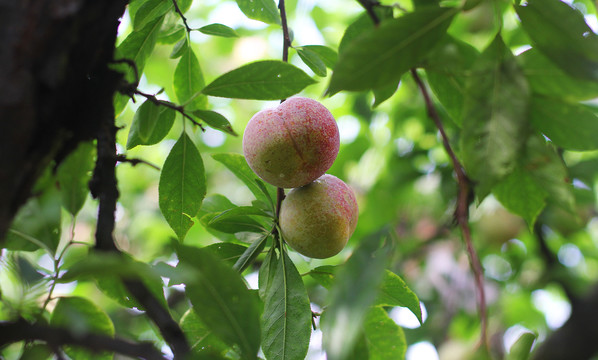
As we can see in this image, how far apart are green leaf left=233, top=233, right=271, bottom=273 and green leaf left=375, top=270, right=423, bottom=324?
32 centimetres

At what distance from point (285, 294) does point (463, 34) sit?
10.2ft

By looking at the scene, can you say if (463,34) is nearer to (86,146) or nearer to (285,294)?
(285,294)

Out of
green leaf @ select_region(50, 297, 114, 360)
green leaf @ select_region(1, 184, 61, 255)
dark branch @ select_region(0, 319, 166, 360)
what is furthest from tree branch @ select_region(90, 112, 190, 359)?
green leaf @ select_region(50, 297, 114, 360)

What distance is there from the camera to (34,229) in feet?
3.59

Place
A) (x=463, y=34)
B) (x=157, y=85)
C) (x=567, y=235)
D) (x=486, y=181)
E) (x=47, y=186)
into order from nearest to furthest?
1. (x=486, y=181)
2. (x=47, y=186)
3. (x=567, y=235)
4. (x=463, y=34)
5. (x=157, y=85)

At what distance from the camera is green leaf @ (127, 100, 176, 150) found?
104cm

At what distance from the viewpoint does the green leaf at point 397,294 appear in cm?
123

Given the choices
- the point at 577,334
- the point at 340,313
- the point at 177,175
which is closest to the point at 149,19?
the point at 177,175

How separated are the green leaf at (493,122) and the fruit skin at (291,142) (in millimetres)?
503

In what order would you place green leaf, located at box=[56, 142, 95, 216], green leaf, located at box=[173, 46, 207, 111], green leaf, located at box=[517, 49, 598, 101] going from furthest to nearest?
green leaf, located at box=[173, 46, 207, 111] < green leaf, located at box=[56, 142, 95, 216] < green leaf, located at box=[517, 49, 598, 101]

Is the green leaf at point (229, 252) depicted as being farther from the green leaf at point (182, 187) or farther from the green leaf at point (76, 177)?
the green leaf at point (76, 177)

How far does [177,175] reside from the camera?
1.32 m

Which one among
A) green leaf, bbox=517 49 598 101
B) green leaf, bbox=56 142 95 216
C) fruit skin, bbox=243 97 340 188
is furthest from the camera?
fruit skin, bbox=243 97 340 188

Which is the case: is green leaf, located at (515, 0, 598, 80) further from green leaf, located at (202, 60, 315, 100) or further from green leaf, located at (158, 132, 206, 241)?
green leaf, located at (158, 132, 206, 241)
